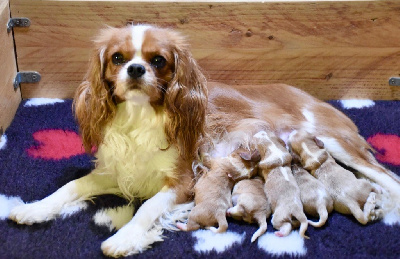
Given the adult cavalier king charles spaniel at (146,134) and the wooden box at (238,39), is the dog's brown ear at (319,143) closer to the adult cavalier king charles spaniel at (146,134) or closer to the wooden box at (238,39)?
the adult cavalier king charles spaniel at (146,134)

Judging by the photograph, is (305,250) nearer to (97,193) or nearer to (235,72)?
(97,193)

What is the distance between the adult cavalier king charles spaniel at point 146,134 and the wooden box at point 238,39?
59 cm

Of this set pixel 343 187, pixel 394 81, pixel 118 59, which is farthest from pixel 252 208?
pixel 394 81

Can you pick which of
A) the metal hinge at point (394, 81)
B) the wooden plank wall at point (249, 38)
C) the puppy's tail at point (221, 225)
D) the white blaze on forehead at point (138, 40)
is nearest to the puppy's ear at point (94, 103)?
the white blaze on forehead at point (138, 40)

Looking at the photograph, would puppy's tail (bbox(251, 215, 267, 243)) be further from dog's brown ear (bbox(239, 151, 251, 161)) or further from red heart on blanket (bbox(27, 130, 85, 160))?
red heart on blanket (bbox(27, 130, 85, 160))

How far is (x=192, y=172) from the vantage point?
204 cm

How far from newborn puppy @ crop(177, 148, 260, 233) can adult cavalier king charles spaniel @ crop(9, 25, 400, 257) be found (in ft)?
0.30

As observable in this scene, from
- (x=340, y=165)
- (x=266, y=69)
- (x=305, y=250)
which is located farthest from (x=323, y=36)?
(x=305, y=250)

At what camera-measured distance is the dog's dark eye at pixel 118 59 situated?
1.83 meters

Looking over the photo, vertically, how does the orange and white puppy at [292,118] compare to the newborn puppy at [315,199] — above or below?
above

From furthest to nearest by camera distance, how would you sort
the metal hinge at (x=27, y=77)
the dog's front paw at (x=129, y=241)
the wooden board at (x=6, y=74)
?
the metal hinge at (x=27, y=77), the wooden board at (x=6, y=74), the dog's front paw at (x=129, y=241)

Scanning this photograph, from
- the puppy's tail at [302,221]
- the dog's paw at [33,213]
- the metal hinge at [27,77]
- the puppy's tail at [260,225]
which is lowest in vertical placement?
the dog's paw at [33,213]

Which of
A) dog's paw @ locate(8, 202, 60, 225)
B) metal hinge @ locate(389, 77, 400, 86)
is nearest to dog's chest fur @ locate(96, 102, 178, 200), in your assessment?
dog's paw @ locate(8, 202, 60, 225)

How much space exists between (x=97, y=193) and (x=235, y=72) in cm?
102
